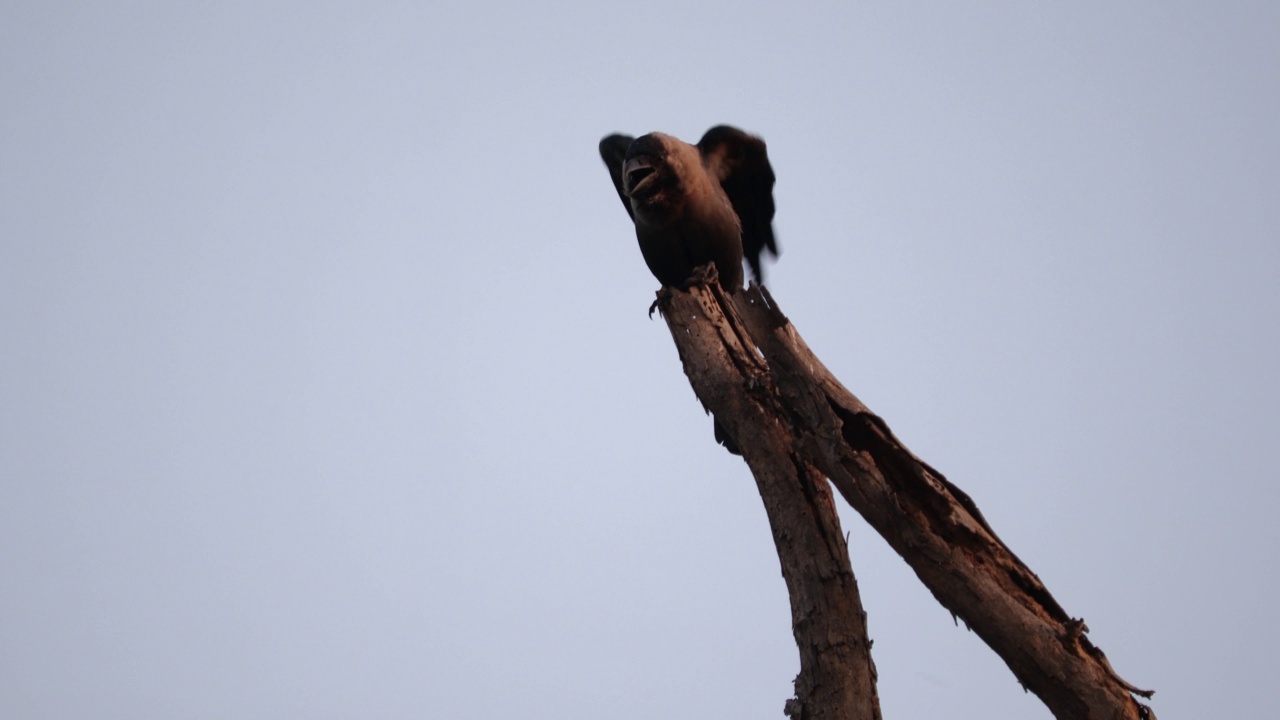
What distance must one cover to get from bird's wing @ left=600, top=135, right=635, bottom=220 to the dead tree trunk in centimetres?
298

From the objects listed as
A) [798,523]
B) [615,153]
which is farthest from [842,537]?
[615,153]

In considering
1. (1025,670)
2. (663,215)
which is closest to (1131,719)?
(1025,670)

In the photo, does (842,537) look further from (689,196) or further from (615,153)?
(615,153)

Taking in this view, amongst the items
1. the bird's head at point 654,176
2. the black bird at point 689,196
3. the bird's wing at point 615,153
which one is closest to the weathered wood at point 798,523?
the black bird at point 689,196

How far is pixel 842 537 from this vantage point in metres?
3.04

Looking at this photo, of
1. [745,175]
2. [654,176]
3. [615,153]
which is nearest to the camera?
[654,176]

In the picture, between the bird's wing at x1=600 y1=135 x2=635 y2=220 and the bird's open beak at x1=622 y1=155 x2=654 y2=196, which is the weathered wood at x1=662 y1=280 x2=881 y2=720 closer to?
the bird's open beak at x1=622 y1=155 x2=654 y2=196

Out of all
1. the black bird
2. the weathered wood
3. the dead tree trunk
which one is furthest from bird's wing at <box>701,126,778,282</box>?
the dead tree trunk

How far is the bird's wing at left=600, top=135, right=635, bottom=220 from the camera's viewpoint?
6.12 metres

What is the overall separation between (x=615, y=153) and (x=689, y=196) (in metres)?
1.28

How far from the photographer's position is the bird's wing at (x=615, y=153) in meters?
6.12

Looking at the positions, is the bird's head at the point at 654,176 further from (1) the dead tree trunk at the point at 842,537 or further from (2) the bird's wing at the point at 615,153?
(1) the dead tree trunk at the point at 842,537

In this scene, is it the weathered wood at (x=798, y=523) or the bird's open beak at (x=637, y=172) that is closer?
the weathered wood at (x=798, y=523)

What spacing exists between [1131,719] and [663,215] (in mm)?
3401
